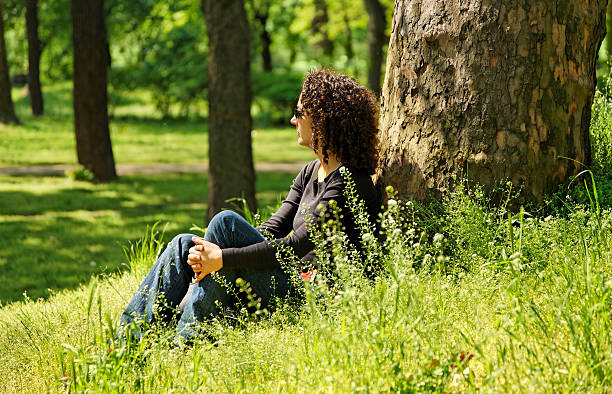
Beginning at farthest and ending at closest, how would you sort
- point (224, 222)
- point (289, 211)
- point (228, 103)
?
point (228, 103) < point (289, 211) < point (224, 222)

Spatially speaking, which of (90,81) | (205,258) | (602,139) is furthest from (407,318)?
(90,81)

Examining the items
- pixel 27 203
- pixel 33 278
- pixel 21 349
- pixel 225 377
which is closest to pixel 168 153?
pixel 27 203

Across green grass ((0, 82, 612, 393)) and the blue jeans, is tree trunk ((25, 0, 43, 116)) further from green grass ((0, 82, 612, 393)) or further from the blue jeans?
the blue jeans

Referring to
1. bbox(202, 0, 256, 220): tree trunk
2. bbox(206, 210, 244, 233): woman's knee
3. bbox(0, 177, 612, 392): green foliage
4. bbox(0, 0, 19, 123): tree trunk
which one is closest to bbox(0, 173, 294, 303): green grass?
bbox(202, 0, 256, 220): tree trunk

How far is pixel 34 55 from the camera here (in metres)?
22.8

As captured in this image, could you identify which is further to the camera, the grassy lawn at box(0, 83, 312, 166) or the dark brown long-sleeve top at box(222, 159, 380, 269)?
the grassy lawn at box(0, 83, 312, 166)

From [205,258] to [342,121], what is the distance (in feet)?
3.72

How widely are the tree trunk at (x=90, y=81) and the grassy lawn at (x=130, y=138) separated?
354 cm

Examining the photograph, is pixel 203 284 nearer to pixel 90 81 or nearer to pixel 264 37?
pixel 90 81

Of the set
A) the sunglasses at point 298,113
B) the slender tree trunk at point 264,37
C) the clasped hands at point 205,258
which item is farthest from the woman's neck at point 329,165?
the slender tree trunk at point 264,37

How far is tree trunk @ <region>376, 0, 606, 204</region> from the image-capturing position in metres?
3.86

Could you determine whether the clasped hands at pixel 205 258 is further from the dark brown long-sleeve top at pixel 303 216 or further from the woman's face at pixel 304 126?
the woman's face at pixel 304 126

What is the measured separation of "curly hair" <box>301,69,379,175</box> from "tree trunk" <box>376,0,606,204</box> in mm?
269

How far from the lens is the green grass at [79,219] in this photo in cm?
703
